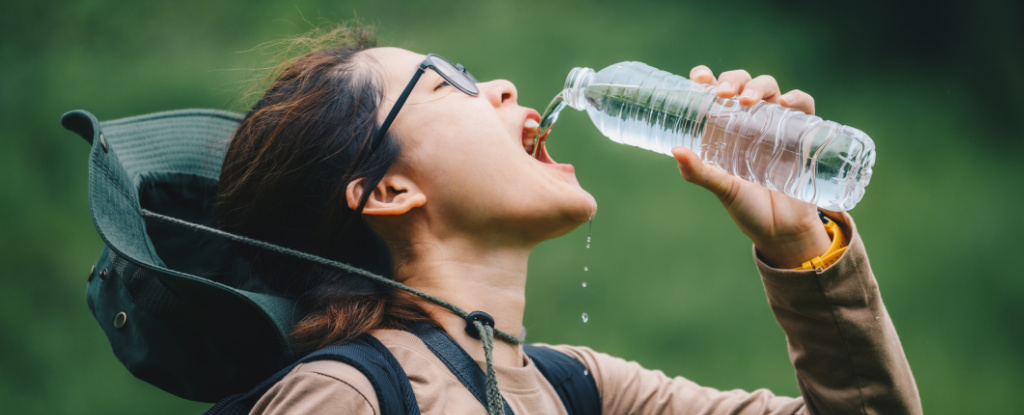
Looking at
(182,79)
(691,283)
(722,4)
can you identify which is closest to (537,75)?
(722,4)

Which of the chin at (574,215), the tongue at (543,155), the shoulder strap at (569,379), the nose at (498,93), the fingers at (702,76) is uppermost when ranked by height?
the fingers at (702,76)

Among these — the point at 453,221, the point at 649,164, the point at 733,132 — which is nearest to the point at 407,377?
the point at 453,221

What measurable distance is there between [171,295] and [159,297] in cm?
2

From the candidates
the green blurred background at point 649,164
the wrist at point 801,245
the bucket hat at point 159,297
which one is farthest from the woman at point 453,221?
the green blurred background at point 649,164

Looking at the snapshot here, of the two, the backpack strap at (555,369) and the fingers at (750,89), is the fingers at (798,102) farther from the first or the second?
the backpack strap at (555,369)

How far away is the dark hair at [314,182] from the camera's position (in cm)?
153

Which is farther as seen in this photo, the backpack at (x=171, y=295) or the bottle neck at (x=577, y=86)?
the bottle neck at (x=577, y=86)

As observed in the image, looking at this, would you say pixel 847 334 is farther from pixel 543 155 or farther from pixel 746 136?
pixel 543 155

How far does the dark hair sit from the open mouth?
329 mm

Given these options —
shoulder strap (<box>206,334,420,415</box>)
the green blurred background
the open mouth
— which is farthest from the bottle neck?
the green blurred background

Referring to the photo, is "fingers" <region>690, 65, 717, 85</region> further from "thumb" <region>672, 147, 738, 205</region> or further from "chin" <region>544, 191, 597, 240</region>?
"chin" <region>544, 191, 597, 240</region>

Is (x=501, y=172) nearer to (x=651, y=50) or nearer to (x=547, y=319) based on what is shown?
(x=547, y=319)

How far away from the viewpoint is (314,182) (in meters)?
1.58

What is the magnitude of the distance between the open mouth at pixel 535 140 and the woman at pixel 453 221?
70 millimetres
